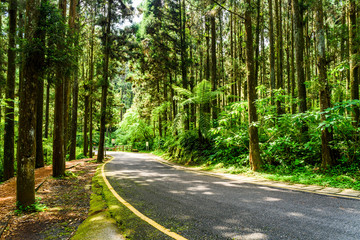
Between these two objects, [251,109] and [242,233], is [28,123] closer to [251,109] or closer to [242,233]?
[242,233]

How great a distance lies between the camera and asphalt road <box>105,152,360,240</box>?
2928 mm

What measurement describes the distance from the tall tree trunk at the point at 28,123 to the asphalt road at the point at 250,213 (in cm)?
222

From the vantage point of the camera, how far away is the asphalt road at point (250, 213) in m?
2.93

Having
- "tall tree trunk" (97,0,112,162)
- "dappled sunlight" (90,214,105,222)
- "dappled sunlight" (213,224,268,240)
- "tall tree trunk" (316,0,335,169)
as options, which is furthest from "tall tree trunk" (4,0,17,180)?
"tall tree trunk" (316,0,335,169)

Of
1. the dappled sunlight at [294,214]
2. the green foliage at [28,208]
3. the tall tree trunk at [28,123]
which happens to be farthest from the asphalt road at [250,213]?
the tall tree trunk at [28,123]

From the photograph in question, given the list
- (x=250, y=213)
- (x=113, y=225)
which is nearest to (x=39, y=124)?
(x=113, y=225)

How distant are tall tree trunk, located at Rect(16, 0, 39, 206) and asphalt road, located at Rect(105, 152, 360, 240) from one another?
2.22 metres

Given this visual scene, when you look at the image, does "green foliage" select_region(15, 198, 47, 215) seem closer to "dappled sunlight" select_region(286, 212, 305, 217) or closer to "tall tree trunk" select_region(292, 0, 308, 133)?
"dappled sunlight" select_region(286, 212, 305, 217)

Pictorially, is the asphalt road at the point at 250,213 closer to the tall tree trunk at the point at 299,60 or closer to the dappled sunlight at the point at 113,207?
the dappled sunlight at the point at 113,207

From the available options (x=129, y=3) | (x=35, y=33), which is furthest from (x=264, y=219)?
(x=129, y=3)

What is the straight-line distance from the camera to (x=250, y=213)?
3.76 m

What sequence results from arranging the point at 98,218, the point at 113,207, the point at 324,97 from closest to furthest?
1. the point at 98,218
2. the point at 113,207
3. the point at 324,97

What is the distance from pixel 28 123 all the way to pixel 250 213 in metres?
4.98

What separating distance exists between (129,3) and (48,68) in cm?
1522
